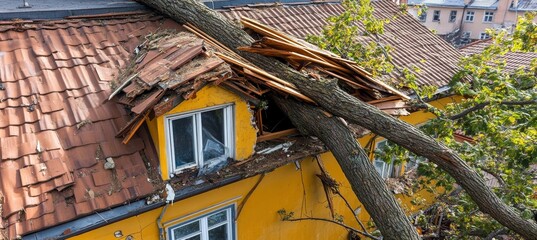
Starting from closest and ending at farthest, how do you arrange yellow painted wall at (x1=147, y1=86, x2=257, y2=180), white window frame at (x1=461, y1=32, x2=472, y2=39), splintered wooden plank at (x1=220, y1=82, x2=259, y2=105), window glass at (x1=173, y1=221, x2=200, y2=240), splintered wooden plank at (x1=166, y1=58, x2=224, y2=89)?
splintered wooden plank at (x1=166, y1=58, x2=224, y2=89), yellow painted wall at (x1=147, y1=86, x2=257, y2=180), splintered wooden plank at (x1=220, y1=82, x2=259, y2=105), window glass at (x1=173, y1=221, x2=200, y2=240), white window frame at (x1=461, y1=32, x2=472, y2=39)

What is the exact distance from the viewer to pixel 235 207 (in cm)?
609

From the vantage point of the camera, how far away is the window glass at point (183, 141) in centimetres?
507

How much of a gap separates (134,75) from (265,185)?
2.82 metres

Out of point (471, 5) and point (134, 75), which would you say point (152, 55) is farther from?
point (471, 5)

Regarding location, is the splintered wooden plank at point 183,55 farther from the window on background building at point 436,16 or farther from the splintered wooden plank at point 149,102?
the window on background building at point 436,16

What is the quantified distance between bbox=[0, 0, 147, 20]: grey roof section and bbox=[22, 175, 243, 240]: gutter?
3.78m

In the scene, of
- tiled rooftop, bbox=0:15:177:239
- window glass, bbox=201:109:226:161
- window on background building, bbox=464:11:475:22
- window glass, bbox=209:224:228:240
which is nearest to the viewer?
tiled rooftop, bbox=0:15:177:239

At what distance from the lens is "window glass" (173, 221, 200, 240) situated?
18.4 feet

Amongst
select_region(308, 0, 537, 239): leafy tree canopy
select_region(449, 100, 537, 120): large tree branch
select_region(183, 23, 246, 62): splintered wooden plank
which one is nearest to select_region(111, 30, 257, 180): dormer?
select_region(183, 23, 246, 62): splintered wooden plank

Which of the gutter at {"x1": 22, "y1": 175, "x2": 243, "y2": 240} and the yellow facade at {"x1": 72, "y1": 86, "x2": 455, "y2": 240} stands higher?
the gutter at {"x1": 22, "y1": 175, "x2": 243, "y2": 240}

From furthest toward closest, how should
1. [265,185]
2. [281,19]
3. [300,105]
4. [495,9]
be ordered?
[495,9] < [281,19] < [265,185] < [300,105]

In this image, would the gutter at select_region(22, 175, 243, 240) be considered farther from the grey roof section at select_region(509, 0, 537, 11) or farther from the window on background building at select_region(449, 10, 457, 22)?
the window on background building at select_region(449, 10, 457, 22)

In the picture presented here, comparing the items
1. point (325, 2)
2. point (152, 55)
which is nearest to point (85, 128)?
point (152, 55)

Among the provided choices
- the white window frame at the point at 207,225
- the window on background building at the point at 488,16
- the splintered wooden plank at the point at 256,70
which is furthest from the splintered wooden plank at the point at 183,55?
the window on background building at the point at 488,16
